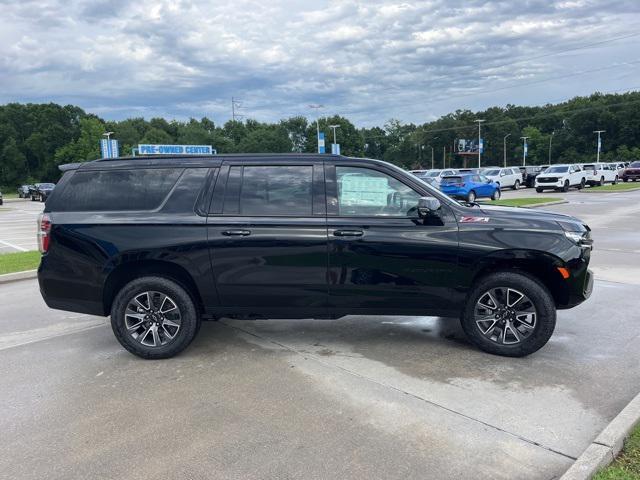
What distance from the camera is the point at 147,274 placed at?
500cm

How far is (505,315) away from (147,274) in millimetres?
3500

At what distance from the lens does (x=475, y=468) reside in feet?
10.0

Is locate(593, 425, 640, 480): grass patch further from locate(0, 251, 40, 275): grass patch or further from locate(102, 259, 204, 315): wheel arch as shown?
locate(0, 251, 40, 275): grass patch

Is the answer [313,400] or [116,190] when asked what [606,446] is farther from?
[116,190]

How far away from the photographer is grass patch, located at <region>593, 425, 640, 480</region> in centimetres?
282

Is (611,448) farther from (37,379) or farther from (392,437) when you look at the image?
(37,379)

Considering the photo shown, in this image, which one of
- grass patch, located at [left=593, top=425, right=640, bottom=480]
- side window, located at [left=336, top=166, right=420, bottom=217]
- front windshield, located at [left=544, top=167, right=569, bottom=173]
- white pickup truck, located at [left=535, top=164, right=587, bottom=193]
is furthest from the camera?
front windshield, located at [left=544, top=167, right=569, bottom=173]

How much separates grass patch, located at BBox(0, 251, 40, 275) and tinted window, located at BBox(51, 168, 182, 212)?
553 cm

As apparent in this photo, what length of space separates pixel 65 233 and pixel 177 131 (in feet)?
379

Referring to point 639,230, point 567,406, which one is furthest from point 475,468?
point 639,230

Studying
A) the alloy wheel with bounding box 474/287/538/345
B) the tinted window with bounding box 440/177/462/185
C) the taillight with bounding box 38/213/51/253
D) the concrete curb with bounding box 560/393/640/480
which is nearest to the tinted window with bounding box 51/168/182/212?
the taillight with bounding box 38/213/51/253

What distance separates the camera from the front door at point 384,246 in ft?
15.5

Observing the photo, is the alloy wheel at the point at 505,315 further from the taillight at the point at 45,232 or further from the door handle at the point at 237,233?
the taillight at the point at 45,232

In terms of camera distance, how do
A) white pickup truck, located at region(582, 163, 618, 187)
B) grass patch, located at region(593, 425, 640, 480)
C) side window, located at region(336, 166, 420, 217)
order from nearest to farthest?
grass patch, located at region(593, 425, 640, 480) < side window, located at region(336, 166, 420, 217) < white pickup truck, located at region(582, 163, 618, 187)
